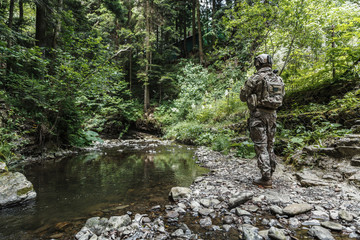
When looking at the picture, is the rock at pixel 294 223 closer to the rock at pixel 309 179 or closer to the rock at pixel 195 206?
the rock at pixel 195 206

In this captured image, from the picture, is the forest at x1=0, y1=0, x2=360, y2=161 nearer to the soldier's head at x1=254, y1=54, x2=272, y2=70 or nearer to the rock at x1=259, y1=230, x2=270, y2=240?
the soldier's head at x1=254, y1=54, x2=272, y2=70

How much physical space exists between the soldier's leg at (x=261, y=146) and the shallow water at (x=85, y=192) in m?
1.53

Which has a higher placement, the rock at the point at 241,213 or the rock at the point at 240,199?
the rock at the point at 240,199

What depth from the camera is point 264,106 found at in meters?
3.37

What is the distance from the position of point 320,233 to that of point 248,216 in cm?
72

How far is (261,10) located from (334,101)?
385 cm

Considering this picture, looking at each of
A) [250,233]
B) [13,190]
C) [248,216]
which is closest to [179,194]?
[248,216]

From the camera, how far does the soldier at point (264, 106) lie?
3.31 m

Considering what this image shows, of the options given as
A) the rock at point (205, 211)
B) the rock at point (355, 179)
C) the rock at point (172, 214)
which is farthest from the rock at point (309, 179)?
the rock at point (172, 214)

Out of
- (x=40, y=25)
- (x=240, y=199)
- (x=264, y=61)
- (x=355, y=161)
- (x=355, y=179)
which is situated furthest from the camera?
(x=40, y=25)

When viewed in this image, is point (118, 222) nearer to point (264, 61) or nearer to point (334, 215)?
point (334, 215)

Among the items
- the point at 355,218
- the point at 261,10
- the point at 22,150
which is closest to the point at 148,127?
the point at 22,150

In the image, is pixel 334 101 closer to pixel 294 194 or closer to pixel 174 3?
pixel 294 194

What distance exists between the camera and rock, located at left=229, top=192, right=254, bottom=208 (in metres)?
2.45
